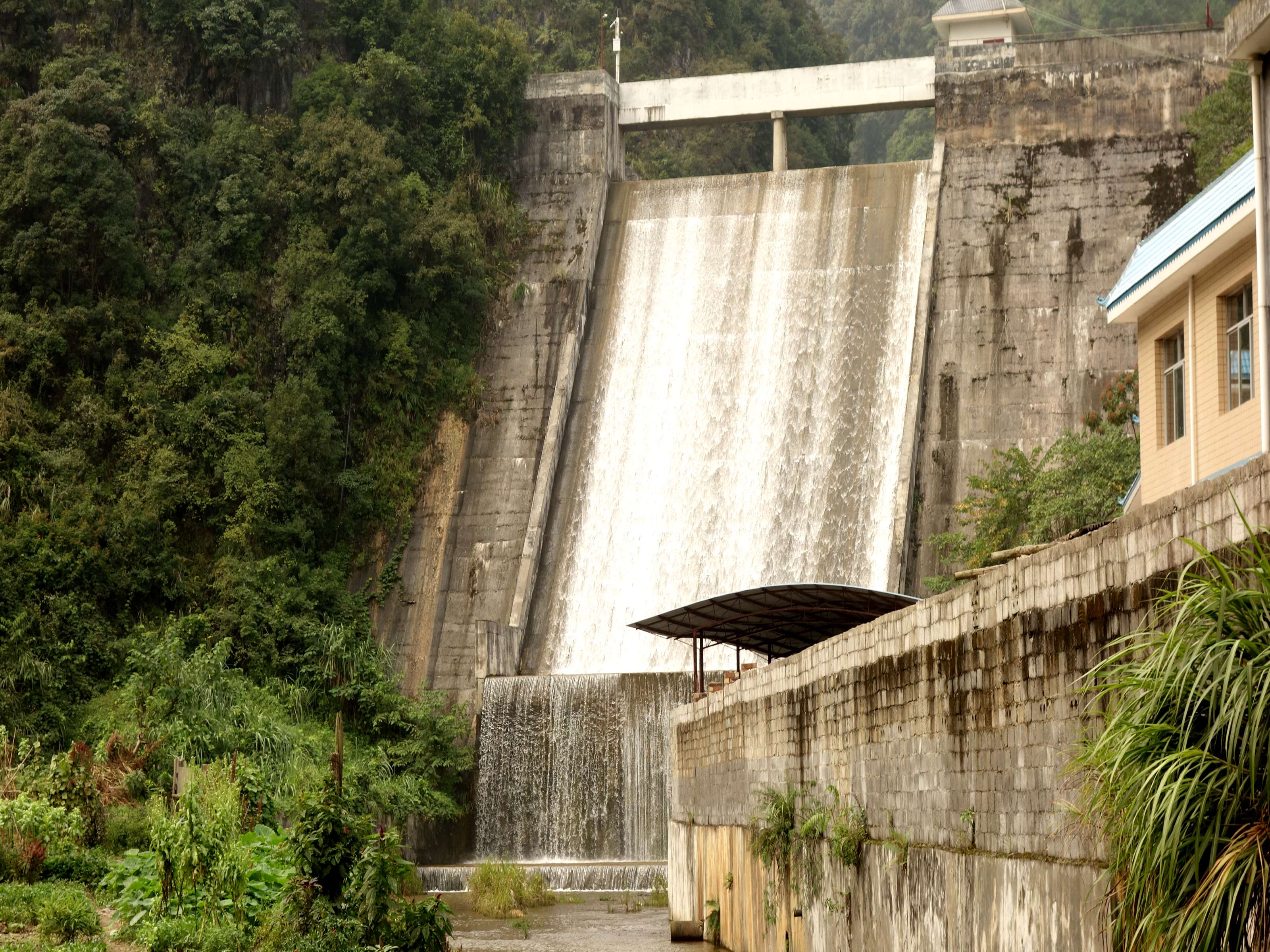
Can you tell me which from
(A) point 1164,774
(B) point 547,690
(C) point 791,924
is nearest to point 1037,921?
(A) point 1164,774

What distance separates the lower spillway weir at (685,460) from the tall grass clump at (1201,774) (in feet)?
67.6

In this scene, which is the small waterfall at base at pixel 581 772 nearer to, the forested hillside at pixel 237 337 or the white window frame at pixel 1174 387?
the forested hillside at pixel 237 337

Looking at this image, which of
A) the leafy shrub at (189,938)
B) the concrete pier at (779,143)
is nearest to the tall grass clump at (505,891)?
the leafy shrub at (189,938)

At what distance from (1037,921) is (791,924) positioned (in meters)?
6.90

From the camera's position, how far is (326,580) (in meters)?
33.0

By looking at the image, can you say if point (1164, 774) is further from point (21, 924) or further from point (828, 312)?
point (828, 312)

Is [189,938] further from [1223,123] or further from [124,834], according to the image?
[1223,123]

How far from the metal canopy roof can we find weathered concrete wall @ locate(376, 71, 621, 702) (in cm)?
791

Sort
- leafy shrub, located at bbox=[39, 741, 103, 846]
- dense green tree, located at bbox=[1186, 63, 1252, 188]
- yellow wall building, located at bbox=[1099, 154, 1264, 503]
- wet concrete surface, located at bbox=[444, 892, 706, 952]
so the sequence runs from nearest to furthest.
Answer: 1. yellow wall building, located at bbox=[1099, 154, 1264, 503]
2. wet concrete surface, located at bbox=[444, 892, 706, 952]
3. leafy shrub, located at bbox=[39, 741, 103, 846]
4. dense green tree, located at bbox=[1186, 63, 1252, 188]

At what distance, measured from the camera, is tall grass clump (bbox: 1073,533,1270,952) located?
6.02m

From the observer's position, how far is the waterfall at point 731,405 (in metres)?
31.9

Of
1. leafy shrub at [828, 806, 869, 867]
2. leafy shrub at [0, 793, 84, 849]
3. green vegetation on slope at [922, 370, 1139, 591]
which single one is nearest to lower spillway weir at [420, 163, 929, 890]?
green vegetation on slope at [922, 370, 1139, 591]

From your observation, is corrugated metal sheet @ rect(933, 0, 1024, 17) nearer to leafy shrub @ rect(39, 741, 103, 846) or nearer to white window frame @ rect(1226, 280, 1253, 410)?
white window frame @ rect(1226, 280, 1253, 410)

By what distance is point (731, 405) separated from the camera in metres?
34.5
